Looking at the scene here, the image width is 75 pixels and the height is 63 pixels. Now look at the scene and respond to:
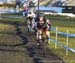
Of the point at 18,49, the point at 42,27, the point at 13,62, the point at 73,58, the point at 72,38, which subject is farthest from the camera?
the point at 72,38

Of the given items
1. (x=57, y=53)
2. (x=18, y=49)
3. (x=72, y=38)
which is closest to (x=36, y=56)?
(x=57, y=53)

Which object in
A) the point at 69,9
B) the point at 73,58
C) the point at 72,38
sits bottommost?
the point at 69,9

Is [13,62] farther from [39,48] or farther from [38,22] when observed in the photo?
[39,48]

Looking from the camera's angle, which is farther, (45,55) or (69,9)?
(69,9)

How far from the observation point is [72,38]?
2664 cm

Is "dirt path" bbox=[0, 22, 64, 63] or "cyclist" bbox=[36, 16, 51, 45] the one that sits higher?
"cyclist" bbox=[36, 16, 51, 45]

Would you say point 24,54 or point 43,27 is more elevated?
point 43,27

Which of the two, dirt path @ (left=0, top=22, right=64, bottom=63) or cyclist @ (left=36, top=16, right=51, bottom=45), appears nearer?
dirt path @ (left=0, top=22, right=64, bottom=63)

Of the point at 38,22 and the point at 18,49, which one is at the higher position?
the point at 38,22

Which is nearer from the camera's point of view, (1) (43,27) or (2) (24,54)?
(2) (24,54)

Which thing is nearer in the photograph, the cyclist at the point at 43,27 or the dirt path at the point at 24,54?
the dirt path at the point at 24,54

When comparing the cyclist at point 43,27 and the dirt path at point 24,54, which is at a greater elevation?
the cyclist at point 43,27

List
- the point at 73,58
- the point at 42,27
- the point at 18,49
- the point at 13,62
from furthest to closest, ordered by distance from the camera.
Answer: the point at 18,49 < the point at 42,27 < the point at 73,58 < the point at 13,62

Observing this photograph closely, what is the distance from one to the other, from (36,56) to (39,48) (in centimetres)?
289
